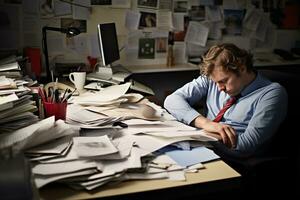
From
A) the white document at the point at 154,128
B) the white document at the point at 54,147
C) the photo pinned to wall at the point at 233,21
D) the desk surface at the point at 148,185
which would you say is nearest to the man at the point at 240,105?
the white document at the point at 154,128

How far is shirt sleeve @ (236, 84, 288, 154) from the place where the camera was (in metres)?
1.54

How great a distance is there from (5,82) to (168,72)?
1610 millimetres

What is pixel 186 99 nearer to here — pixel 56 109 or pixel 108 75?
pixel 108 75

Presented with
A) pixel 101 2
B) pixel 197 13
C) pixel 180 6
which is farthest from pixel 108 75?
pixel 197 13

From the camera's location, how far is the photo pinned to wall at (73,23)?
2.63 meters

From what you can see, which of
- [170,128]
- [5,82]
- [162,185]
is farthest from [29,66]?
[162,185]

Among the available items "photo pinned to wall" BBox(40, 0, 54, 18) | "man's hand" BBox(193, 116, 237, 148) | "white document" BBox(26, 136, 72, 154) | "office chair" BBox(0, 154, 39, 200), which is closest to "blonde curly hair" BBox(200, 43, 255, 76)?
"man's hand" BBox(193, 116, 237, 148)

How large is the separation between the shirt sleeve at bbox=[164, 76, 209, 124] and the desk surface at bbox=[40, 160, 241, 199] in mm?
633

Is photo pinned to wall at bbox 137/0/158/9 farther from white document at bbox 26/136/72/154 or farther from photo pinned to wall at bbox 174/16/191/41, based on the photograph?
white document at bbox 26/136/72/154

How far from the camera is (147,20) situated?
289cm

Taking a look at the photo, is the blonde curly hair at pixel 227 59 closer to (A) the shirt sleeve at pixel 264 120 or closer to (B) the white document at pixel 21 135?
(A) the shirt sleeve at pixel 264 120

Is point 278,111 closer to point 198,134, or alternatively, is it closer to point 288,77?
point 288,77

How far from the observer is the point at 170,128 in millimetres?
1361

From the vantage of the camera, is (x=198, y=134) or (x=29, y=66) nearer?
(x=198, y=134)
